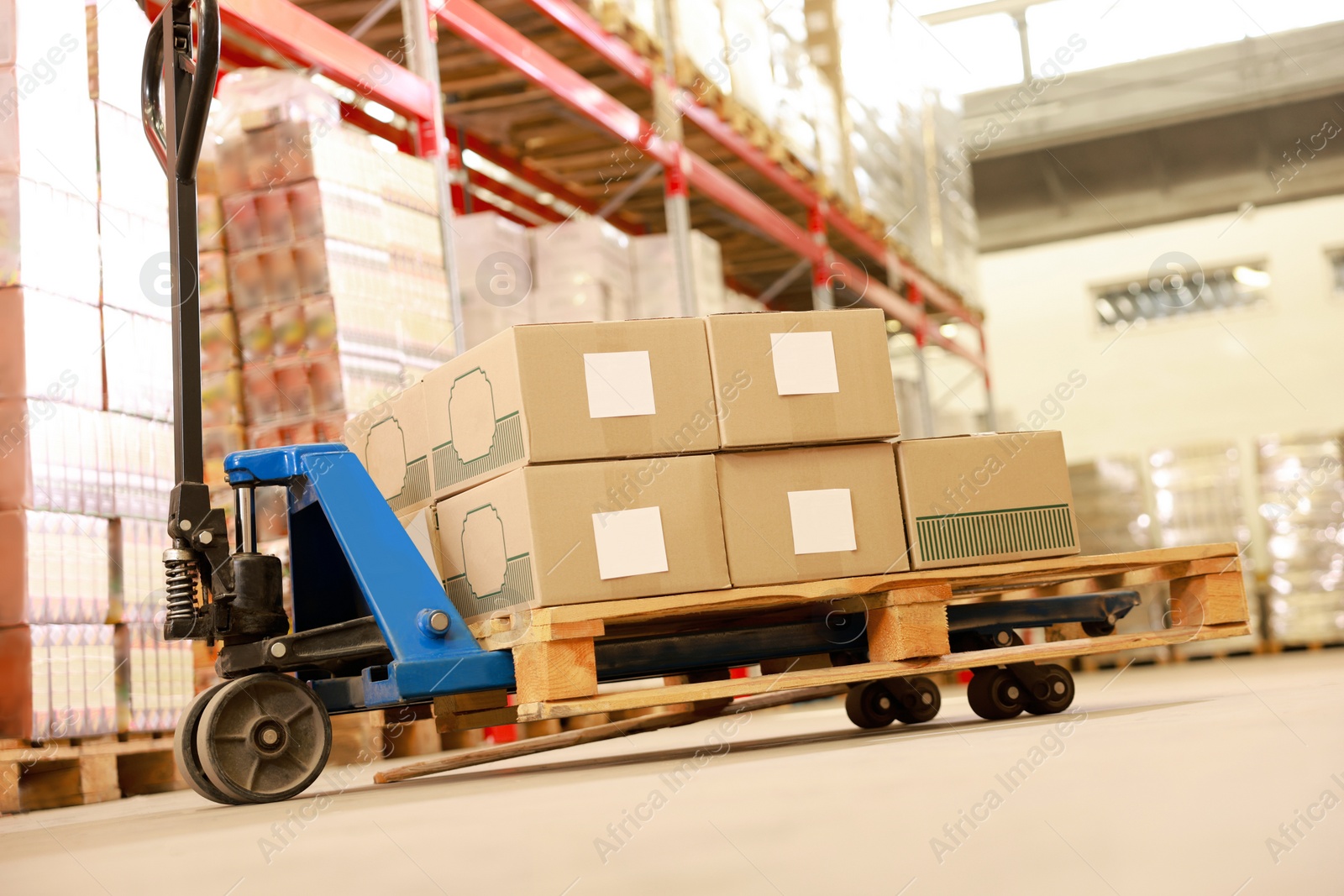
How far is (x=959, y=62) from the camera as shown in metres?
15.3

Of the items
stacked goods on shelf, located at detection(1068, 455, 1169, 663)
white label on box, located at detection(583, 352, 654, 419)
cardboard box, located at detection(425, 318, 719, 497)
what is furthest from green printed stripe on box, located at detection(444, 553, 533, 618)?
stacked goods on shelf, located at detection(1068, 455, 1169, 663)

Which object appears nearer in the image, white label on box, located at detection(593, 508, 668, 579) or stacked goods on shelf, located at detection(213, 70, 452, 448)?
white label on box, located at detection(593, 508, 668, 579)

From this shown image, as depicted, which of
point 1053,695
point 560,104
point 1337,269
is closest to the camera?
point 1053,695

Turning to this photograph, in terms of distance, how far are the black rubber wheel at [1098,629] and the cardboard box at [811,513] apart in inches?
40.3

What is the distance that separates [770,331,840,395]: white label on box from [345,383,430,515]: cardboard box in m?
0.99

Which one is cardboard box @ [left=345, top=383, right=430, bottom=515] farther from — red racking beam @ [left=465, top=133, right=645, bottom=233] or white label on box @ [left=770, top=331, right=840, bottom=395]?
red racking beam @ [left=465, top=133, right=645, bottom=233]

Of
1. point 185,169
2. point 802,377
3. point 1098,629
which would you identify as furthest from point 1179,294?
point 185,169

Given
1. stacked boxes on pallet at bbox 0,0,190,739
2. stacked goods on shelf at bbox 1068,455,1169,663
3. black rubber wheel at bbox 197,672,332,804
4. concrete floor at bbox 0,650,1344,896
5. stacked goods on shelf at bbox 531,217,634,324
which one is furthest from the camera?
stacked goods on shelf at bbox 1068,455,1169,663

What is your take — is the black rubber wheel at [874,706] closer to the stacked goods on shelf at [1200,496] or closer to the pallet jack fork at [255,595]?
the pallet jack fork at [255,595]

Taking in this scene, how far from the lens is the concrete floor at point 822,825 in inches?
58.5

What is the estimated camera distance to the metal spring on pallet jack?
3119 millimetres

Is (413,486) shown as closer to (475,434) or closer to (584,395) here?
(475,434)

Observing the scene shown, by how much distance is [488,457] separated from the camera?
3.41 metres

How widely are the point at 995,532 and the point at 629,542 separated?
1.08 m
